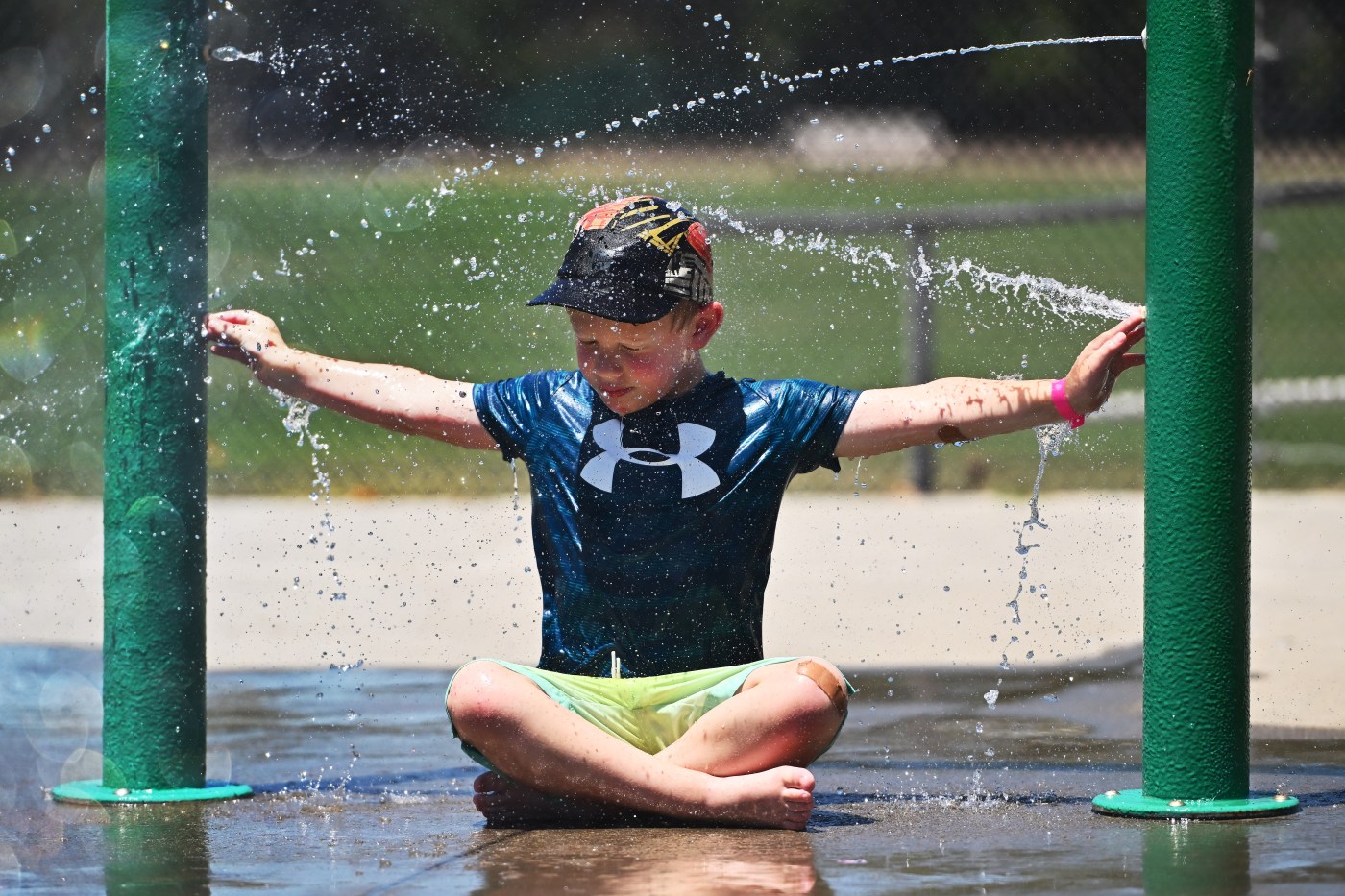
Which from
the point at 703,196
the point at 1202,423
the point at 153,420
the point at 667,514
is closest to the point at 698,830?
the point at 667,514

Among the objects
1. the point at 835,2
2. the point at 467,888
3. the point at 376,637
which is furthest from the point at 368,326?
the point at 467,888

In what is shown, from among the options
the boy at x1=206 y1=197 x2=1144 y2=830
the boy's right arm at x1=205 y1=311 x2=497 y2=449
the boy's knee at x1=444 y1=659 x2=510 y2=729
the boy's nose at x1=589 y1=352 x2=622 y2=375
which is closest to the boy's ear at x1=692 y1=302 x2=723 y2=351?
the boy at x1=206 y1=197 x2=1144 y2=830

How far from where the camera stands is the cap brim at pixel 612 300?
3.36 metres

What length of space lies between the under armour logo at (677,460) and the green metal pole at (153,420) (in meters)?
0.72

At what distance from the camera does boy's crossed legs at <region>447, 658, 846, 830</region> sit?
10.2ft

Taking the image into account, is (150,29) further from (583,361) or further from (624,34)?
(624,34)

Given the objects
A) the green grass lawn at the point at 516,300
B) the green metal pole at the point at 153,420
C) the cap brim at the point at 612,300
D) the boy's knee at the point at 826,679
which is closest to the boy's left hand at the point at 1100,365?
the boy's knee at the point at 826,679

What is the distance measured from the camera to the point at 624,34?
19109 mm

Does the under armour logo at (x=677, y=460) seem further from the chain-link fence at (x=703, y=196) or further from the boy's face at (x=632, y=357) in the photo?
the chain-link fence at (x=703, y=196)

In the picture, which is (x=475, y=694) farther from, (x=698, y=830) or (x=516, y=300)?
(x=516, y=300)

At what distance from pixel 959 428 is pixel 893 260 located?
29.8 feet

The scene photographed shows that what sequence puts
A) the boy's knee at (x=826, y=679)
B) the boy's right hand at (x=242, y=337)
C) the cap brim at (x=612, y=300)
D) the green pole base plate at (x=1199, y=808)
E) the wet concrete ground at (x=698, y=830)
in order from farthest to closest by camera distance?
1. the boy's right hand at (x=242, y=337)
2. the cap brim at (x=612, y=300)
3. the boy's knee at (x=826, y=679)
4. the green pole base plate at (x=1199, y=808)
5. the wet concrete ground at (x=698, y=830)

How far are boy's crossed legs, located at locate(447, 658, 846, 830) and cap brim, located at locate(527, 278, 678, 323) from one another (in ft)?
2.04

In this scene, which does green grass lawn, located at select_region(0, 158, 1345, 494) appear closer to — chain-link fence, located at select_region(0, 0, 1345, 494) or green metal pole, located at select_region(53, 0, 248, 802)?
chain-link fence, located at select_region(0, 0, 1345, 494)
